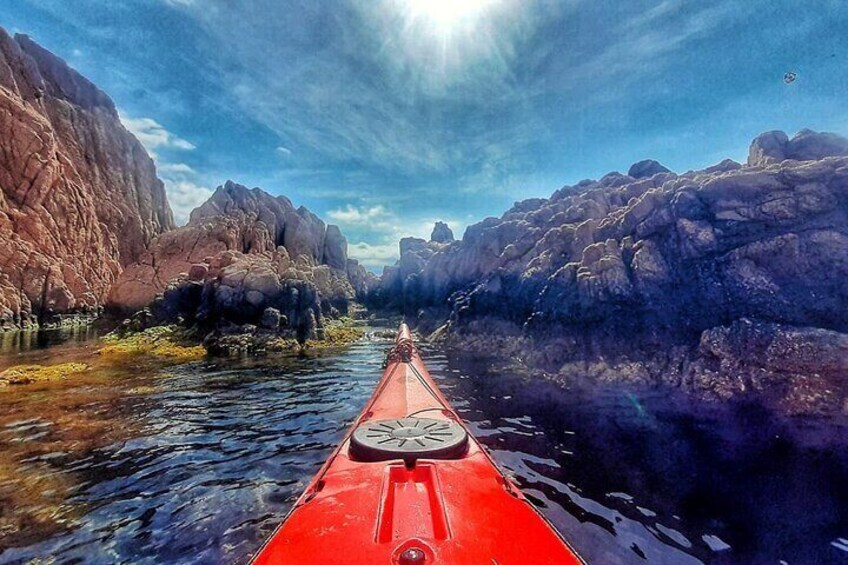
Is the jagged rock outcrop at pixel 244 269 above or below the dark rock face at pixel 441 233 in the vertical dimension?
below

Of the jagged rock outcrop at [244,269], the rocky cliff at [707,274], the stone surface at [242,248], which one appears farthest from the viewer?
the stone surface at [242,248]

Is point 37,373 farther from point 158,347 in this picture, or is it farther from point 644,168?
point 644,168

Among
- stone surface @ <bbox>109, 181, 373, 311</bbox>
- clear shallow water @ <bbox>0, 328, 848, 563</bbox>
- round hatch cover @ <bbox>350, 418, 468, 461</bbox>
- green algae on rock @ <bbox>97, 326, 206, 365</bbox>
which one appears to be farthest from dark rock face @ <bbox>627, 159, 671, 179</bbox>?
round hatch cover @ <bbox>350, 418, 468, 461</bbox>

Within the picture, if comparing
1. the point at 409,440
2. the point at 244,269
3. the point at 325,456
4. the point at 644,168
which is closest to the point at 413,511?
the point at 409,440

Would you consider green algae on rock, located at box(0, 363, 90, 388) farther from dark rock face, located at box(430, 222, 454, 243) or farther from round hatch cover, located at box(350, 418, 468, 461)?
dark rock face, located at box(430, 222, 454, 243)

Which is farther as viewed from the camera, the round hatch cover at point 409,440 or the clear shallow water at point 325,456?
the clear shallow water at point 325,456

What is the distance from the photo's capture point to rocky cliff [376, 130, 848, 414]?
616 inches

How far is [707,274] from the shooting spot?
743 inches

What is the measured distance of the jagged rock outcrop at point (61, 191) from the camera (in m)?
62.0

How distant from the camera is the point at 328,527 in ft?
13.5

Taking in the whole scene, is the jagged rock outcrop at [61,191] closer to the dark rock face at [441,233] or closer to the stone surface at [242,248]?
the stone surface at [242,248]

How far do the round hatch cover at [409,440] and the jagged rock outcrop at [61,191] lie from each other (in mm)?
70116

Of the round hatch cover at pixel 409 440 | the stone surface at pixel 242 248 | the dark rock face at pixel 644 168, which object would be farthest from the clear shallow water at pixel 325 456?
the dark rock face at pixel 644 168

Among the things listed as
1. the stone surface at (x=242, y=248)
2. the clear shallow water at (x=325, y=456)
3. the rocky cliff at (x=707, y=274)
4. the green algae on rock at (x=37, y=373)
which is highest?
the stone surface at (x=242, y=248)
